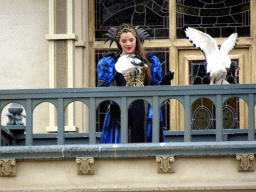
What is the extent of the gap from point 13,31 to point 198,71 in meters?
2.57

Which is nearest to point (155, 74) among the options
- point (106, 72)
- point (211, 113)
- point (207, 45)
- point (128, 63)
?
point (128, 63)

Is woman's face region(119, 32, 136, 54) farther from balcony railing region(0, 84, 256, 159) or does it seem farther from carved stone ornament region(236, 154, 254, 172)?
carved stone ornament region(236, 154, 254, 172)

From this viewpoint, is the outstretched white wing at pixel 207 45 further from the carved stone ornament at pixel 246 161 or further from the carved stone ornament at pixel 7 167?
the carved stone ornament at pixel 7 167

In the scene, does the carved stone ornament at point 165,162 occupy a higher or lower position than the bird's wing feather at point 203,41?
lower

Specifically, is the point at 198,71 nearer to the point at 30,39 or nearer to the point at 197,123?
the point at 197,123

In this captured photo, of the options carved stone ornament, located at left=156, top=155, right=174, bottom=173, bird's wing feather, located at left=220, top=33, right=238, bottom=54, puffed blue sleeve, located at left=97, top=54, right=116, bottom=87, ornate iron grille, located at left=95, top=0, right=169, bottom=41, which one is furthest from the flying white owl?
ornate iron grille, located at left=95, top=0, right=169, bottom=41

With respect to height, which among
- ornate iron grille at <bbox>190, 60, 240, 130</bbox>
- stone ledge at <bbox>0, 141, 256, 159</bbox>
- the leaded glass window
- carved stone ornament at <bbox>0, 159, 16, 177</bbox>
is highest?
the leaded glass window

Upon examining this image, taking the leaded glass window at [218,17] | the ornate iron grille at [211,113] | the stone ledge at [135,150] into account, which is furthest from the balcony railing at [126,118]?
the leaded glass window at [218,17]

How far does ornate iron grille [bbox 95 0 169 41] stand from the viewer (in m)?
11.7

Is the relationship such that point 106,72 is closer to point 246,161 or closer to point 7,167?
point 7,167

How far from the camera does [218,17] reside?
38.0 feet

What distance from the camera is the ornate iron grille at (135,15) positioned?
1170 cm

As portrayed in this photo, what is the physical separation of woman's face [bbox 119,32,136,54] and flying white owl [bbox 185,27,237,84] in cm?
108

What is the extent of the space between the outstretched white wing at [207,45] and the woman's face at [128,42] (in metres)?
1.11
